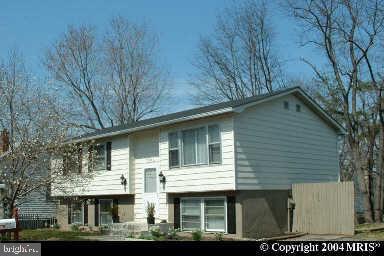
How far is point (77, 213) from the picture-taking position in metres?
27.4

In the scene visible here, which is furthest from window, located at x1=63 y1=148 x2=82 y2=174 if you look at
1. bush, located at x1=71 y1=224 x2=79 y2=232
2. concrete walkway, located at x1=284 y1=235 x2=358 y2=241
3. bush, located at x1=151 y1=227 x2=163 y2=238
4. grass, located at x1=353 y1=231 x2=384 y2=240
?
grass, located at x1=353 y1=231 x2=384 y2=240

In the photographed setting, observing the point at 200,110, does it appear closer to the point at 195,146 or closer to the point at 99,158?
the point at 195,146

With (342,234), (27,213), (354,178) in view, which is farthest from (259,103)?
(354,178)

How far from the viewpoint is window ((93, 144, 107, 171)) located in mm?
25297

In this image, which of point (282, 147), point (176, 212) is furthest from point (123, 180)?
point (282, 147)

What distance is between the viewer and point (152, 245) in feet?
21.1

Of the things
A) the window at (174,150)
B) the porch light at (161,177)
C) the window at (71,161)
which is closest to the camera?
the window at (174,150)

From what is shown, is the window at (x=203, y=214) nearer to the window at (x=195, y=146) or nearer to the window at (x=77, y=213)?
the window at (x=195, y=146)

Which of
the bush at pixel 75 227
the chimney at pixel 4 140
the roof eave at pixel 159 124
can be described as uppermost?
the roof eave at pixel 159 124

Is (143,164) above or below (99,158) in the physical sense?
below

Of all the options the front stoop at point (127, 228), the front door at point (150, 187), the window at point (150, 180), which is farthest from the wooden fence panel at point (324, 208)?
the front stoop at point (127, 228)

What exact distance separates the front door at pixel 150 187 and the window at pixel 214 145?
12.7 feet

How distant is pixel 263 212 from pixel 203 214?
229cm

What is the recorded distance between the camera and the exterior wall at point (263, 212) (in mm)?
19172
